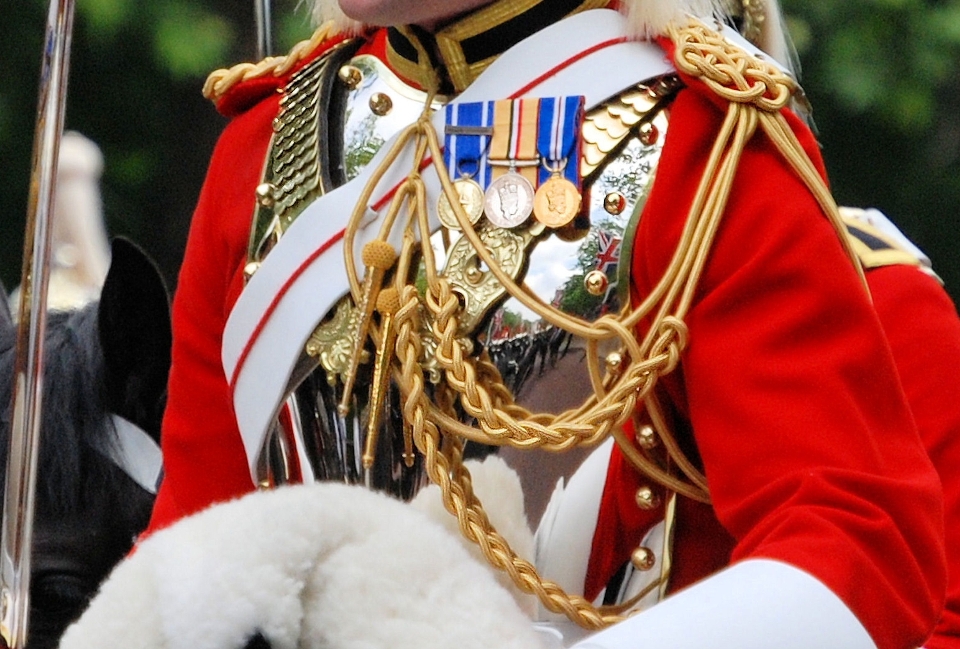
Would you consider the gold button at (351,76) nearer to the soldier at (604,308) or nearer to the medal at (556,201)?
the soldier at (604,308)

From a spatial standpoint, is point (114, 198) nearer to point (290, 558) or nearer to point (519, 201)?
point (519, 201)

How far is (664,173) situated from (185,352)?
1.28 feet

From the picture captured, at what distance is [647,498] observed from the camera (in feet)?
3.95

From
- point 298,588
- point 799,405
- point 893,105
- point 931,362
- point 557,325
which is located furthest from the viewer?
point 893,105

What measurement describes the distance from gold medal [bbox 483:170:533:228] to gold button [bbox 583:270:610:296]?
0.18ft

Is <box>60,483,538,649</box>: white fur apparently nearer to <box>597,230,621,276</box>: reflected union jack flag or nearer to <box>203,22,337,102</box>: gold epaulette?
<box>597,230,621,276</box>: reflected union jack flag

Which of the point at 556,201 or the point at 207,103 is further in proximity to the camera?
the point at 207,103

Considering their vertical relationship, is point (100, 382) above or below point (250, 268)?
below

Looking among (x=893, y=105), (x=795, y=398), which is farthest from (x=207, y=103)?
(x=795, y=398)

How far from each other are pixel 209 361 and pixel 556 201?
12.3 inches

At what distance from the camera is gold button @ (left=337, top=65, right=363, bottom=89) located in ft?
4.28

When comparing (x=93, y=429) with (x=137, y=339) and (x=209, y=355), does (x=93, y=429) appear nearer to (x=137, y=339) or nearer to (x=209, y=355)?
(x=137, y=339)

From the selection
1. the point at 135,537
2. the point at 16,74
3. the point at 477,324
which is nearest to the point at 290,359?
the point at 477,324

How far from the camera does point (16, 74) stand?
3080 mm
